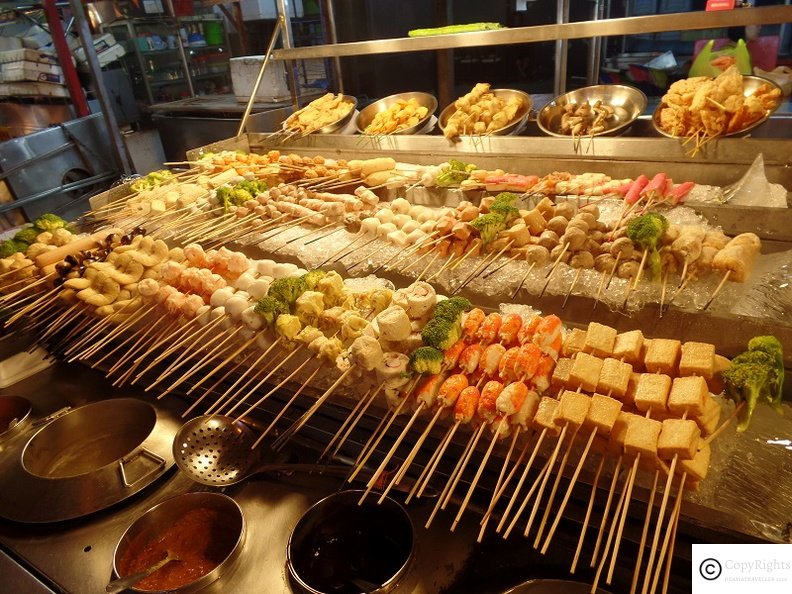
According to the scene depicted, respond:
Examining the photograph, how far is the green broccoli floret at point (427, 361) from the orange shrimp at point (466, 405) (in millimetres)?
192

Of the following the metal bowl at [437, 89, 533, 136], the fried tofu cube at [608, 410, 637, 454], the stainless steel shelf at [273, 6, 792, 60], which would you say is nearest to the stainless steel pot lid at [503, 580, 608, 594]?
the fried tofu cube at [608, 410, 637, 454]

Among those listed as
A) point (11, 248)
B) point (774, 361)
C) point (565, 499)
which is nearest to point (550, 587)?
point (565, 499)

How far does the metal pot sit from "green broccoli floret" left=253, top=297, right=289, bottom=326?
3.63 feet

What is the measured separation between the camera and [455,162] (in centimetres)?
444

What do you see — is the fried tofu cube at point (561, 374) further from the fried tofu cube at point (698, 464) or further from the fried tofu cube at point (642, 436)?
the fried tofu cube at point (698, 464)

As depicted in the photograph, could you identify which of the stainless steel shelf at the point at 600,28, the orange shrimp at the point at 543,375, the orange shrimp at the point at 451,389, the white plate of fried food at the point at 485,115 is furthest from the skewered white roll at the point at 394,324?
the white plate of fried food at the point at 485,115

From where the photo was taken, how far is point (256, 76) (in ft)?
34.7

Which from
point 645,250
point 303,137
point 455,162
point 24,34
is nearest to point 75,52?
point 24,34

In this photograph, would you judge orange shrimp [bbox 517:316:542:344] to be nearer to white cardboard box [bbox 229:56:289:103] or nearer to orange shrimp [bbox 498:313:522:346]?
Answer: orange shrimp [bbox 498:313:522:346]

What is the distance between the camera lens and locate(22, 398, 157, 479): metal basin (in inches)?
128

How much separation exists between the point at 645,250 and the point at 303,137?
14.6ft

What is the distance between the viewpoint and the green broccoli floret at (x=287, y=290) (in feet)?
9.94

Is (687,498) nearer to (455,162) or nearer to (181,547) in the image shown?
(181,547)

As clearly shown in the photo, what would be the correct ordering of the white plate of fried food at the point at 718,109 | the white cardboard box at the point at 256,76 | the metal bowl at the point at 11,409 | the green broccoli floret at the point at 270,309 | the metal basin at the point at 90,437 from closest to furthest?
1. the green broccoli floret at the point at 270,309
2. the metal basin at the point at 90,437
3. the metal bowl at the point at 11,409
4. the white plate of fried food at the point at 718,109
5. the white cardboard box at the point at 256,76
